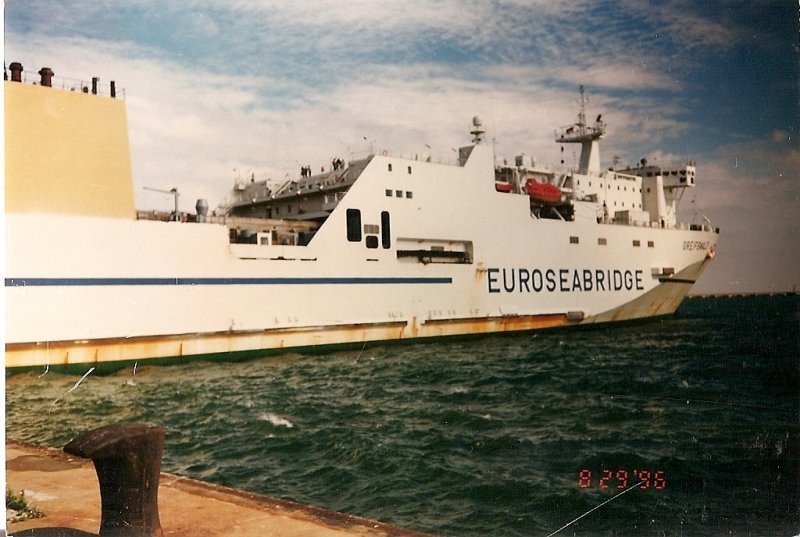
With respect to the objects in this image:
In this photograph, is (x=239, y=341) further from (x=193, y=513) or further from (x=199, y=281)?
(x=193, y=513)

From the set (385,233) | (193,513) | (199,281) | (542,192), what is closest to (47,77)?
(199,281)

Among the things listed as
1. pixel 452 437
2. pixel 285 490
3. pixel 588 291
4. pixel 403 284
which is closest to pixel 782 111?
pixel 452 437

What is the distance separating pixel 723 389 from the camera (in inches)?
344

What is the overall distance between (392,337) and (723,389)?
234 inches

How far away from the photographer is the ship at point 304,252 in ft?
28.8

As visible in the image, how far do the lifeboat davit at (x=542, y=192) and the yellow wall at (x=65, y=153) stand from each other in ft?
31.8

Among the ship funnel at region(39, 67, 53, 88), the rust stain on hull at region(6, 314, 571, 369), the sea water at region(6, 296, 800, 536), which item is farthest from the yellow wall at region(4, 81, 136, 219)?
the sea water at region(6, 296, 800, 536)

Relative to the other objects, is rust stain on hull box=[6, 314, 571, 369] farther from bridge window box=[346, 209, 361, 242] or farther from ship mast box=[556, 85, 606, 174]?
ship mast box=[556, 85, 606, 174]

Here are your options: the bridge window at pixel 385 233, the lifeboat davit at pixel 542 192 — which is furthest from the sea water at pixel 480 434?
the lifeboat davit at pixel 542 192

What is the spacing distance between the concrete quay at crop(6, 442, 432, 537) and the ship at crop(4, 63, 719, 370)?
2.94m

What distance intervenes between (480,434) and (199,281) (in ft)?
19.5

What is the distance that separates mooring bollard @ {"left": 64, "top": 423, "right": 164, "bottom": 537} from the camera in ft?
9.18

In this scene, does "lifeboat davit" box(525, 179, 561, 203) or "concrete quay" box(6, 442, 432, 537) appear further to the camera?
"lifeboat davit" box(525, 179, 561, 203)

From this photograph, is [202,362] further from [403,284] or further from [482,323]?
[482,323]
